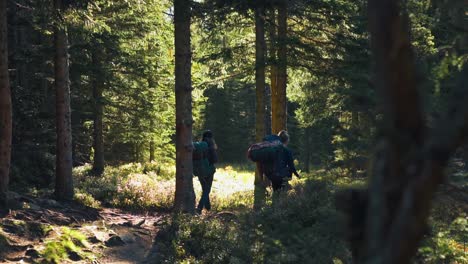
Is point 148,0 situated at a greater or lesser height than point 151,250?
greater

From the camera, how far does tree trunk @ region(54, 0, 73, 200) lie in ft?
44.9

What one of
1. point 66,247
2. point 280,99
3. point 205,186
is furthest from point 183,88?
point 280,99

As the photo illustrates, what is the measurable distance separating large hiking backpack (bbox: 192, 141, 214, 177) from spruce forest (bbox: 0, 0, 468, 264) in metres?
0.05

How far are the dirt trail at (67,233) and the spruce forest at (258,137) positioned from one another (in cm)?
4

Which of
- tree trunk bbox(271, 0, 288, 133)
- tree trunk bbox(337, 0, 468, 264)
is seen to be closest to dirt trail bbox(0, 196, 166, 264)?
tree trunk bbox(271, 0, 288, 133)

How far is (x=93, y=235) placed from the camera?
9859 millimetres

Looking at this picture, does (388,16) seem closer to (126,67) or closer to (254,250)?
(254,250)

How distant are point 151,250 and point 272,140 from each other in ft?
12.4

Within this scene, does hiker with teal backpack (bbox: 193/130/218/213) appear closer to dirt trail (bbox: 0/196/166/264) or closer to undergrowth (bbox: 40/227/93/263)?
dirt trail (bbox: 0/196/166/264)

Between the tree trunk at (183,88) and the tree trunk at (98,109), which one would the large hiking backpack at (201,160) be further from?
the tree trunk at (98,109)

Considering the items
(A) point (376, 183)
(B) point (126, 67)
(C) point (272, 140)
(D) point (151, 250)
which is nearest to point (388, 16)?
(A) point (376, 183)

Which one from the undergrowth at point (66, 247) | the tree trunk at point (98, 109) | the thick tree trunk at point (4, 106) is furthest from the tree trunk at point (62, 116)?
the tree trunk at point (98, 109)

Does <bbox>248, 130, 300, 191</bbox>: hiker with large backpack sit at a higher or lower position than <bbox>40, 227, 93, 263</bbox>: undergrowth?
higher

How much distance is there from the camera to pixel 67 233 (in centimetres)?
942
